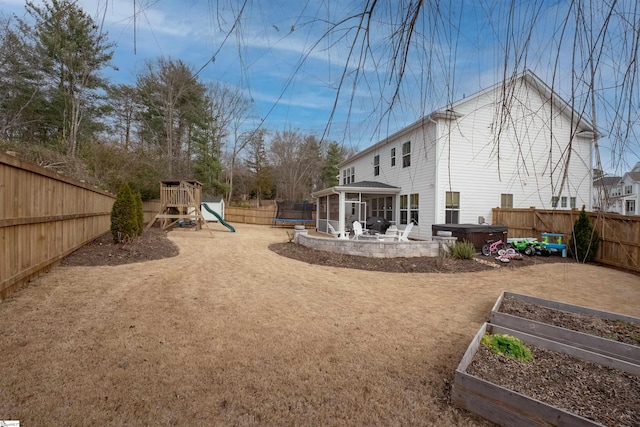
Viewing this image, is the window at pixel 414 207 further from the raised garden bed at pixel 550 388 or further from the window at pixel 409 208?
the raised garden bed at pixel 550 388

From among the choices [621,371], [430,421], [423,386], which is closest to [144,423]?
[430,421]

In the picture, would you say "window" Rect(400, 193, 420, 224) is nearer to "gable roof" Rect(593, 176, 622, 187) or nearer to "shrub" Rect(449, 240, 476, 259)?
"shrub" Rect(449, 240, 476, 259)

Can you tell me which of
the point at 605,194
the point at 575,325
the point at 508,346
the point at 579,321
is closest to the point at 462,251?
the point at 579,321

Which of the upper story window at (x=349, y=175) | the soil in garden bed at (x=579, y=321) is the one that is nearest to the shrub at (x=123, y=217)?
the soil in garden bed at (x=579, y=321)

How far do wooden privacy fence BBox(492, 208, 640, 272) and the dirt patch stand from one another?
104 cm

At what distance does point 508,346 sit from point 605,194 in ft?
6.40

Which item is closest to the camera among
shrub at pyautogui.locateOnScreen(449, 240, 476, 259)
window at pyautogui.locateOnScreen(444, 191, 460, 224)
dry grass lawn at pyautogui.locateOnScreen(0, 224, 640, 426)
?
dry grass lawn at pyautogui.locateOnScreen(0, 224, 640, 426)

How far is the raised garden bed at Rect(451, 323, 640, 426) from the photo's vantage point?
1957 millimetres

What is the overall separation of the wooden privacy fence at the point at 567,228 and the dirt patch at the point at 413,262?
3.42 ft

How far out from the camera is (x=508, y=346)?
2814 mm

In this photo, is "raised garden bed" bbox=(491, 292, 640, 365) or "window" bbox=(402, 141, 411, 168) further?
"window" bbox=(402, 141, 411, 168)

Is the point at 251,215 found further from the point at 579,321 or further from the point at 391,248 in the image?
the point at 579,321

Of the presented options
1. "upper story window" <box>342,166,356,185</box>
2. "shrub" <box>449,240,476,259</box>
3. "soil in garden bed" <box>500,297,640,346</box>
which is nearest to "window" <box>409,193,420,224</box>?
"shrub" <box>449,240,476,259</box>

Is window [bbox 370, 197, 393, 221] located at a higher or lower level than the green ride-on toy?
higher
